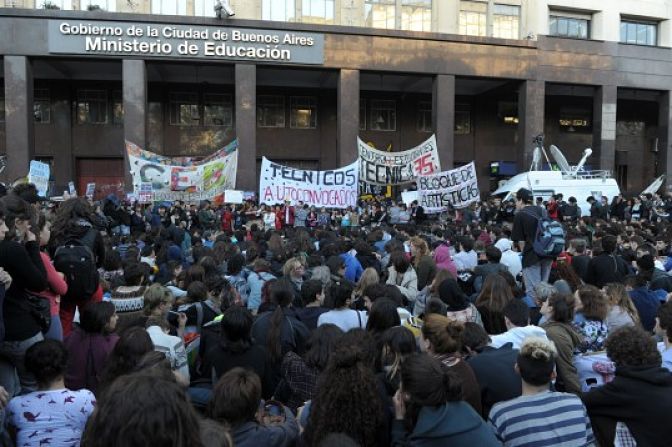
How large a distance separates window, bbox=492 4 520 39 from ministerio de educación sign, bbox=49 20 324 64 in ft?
32.8

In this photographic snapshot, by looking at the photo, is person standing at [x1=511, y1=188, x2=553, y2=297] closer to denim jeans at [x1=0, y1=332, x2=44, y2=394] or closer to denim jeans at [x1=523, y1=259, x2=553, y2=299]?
denim jeans at [x1=523, y1=259, x2=553, y2=299]

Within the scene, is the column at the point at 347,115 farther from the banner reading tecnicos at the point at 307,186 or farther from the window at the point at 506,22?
the window at the point at 506,22

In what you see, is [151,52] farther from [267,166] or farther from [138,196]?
[267,166]

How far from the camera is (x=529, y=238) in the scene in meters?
8.15

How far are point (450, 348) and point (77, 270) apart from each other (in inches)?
130

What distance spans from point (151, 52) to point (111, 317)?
2312 cm

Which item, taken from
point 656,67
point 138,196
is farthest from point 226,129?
point 656,67

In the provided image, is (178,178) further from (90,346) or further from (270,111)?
(90,346)

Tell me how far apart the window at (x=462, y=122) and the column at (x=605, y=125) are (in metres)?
7.14

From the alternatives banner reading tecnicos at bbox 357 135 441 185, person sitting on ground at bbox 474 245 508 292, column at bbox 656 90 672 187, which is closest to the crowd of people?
person sitting on ground at bbox 474 245 508 292

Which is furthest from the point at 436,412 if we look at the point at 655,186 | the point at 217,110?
the point at 655,186

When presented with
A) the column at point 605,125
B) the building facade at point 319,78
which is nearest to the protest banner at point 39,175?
the building facade at point 319,78

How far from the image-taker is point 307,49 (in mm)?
26578

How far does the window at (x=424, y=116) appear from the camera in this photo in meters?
33.8
